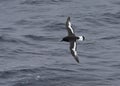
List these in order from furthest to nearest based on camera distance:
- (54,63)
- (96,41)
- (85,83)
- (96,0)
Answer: (96,0)
(96,41)
(54,63)
(85,83)

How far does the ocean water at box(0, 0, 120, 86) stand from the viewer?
27.3 metres

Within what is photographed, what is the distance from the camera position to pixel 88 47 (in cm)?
3067

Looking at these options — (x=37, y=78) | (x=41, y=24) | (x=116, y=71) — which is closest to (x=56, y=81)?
(x=37, y=78)

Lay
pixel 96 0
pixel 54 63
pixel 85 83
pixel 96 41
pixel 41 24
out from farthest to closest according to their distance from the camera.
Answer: pixel 96 0 < pixel 41 24 < pixel 96 41 < pixel 54 63 < pixel 85 83

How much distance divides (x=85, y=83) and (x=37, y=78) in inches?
82.8

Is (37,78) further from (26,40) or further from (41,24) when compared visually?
(41,24)

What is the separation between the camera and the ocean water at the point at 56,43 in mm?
27344

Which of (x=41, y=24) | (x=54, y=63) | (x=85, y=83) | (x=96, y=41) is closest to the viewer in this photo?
(x=85, y=83)

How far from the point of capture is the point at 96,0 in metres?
38.0

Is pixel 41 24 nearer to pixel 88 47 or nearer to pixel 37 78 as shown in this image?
pixel 88 47

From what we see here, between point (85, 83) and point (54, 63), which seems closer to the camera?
point (85, 83)

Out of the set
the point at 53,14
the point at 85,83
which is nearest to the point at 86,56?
the point at 85,83

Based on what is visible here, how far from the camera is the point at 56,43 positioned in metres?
31.1

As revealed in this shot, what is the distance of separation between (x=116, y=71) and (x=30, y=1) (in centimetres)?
1181
